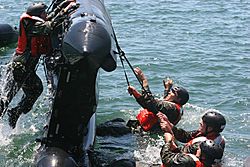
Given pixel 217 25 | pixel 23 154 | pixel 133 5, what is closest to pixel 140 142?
pixel 23 154

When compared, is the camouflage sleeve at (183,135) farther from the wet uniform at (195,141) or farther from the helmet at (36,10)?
the helmet at (36,10)

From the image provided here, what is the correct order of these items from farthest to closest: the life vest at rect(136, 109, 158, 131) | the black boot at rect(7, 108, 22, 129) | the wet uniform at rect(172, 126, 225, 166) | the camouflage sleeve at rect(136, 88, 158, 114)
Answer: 1. the black boot at rect(7, 108, 22, 129)
2. the life vest at rect(136, 109, 158, 131)
3. the camouflage sleeve at rect(136, 88, 158, 114)
4. the wet uniform at rect(172, 126, 225, 166)

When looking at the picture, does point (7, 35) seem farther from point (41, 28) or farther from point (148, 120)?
point (148, 120)

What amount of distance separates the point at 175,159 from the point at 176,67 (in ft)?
29.7

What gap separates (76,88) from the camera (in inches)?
308

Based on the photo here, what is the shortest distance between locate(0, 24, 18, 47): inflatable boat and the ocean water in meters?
0.25

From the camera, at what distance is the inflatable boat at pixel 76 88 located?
7352 millimetres

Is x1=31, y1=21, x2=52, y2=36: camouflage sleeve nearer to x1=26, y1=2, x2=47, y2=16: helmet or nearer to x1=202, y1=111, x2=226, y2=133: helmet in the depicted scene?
x1=26, y1=2, x2=47, y2=16: helmet

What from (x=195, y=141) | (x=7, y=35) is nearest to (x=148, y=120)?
(x=195, y=141)

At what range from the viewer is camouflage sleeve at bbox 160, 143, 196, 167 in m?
7.52

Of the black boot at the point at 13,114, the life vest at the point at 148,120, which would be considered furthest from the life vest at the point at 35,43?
the life vest at the point at 148,120

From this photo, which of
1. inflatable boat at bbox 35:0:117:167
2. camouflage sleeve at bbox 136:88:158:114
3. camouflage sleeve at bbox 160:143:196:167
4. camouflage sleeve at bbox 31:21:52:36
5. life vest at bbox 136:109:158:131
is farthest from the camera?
life vest at bbox 136:109:158:131

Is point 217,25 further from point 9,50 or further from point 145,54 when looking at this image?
point 9,50

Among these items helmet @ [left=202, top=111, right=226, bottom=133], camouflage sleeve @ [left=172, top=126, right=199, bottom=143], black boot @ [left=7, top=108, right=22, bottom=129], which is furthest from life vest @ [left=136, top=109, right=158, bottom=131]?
black boot @ [left=7, top=108, right=22, bottom=129]
